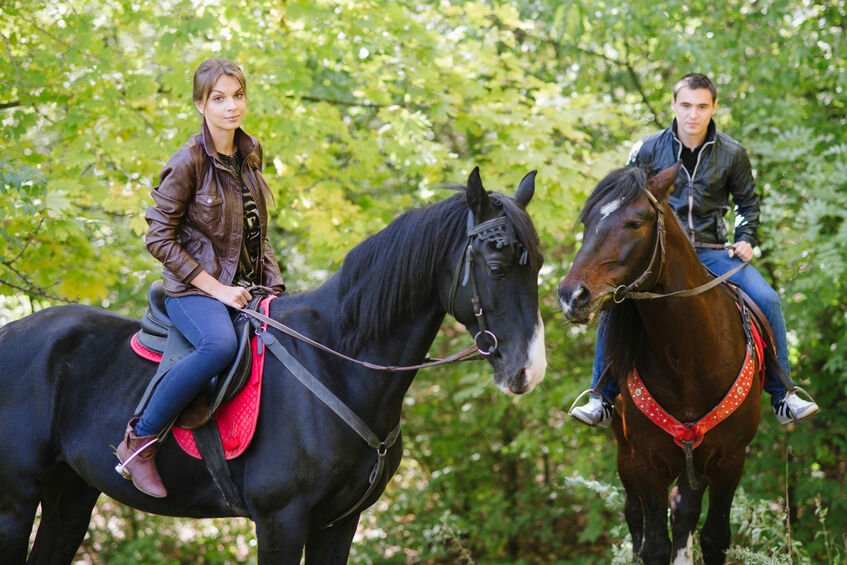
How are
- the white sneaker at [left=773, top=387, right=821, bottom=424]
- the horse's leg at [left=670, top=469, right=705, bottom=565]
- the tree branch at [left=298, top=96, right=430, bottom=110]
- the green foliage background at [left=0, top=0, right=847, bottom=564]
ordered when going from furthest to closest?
the tree branch at [left=298, top=96, right=430, bottom=110]
the green foliage background at [left=0, top=0, right=847, bottom=564]
the horse's leg at [left=670, top=469, right=705, bottom=565]
the white sneaker at [left=773, top=387, right=821, bottom=424]

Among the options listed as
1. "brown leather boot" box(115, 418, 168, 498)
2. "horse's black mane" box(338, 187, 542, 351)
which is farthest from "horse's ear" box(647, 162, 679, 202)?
"brown leather boot" box(115, 418, 168, 498)

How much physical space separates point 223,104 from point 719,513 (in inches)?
131

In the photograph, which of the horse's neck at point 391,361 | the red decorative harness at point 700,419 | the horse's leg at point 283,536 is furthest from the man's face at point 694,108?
the horse's leg at point 283,536

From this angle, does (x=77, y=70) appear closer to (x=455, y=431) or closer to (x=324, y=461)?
(x=324, y=461)

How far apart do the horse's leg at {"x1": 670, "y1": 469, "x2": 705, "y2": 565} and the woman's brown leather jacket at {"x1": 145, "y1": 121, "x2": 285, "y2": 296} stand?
274 cm

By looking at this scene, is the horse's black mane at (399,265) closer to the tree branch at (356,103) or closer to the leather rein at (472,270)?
the leather rein at (472,270)

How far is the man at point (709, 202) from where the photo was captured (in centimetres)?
414

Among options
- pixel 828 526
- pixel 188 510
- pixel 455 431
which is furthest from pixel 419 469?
pixel 188 510

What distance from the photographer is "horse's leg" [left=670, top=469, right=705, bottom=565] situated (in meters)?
4.07

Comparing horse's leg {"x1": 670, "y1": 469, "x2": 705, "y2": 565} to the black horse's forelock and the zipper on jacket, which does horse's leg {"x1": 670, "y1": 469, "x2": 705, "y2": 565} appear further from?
the black horse's forelock

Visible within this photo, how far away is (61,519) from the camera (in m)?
3.68

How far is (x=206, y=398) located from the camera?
303cm

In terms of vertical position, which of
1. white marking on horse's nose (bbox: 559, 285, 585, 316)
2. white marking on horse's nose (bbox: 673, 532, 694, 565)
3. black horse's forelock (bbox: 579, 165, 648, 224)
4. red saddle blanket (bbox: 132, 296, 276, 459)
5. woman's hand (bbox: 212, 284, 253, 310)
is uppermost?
black horse's forelock (bbox: 579, 165, 648, 224)

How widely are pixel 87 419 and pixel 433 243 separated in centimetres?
178
